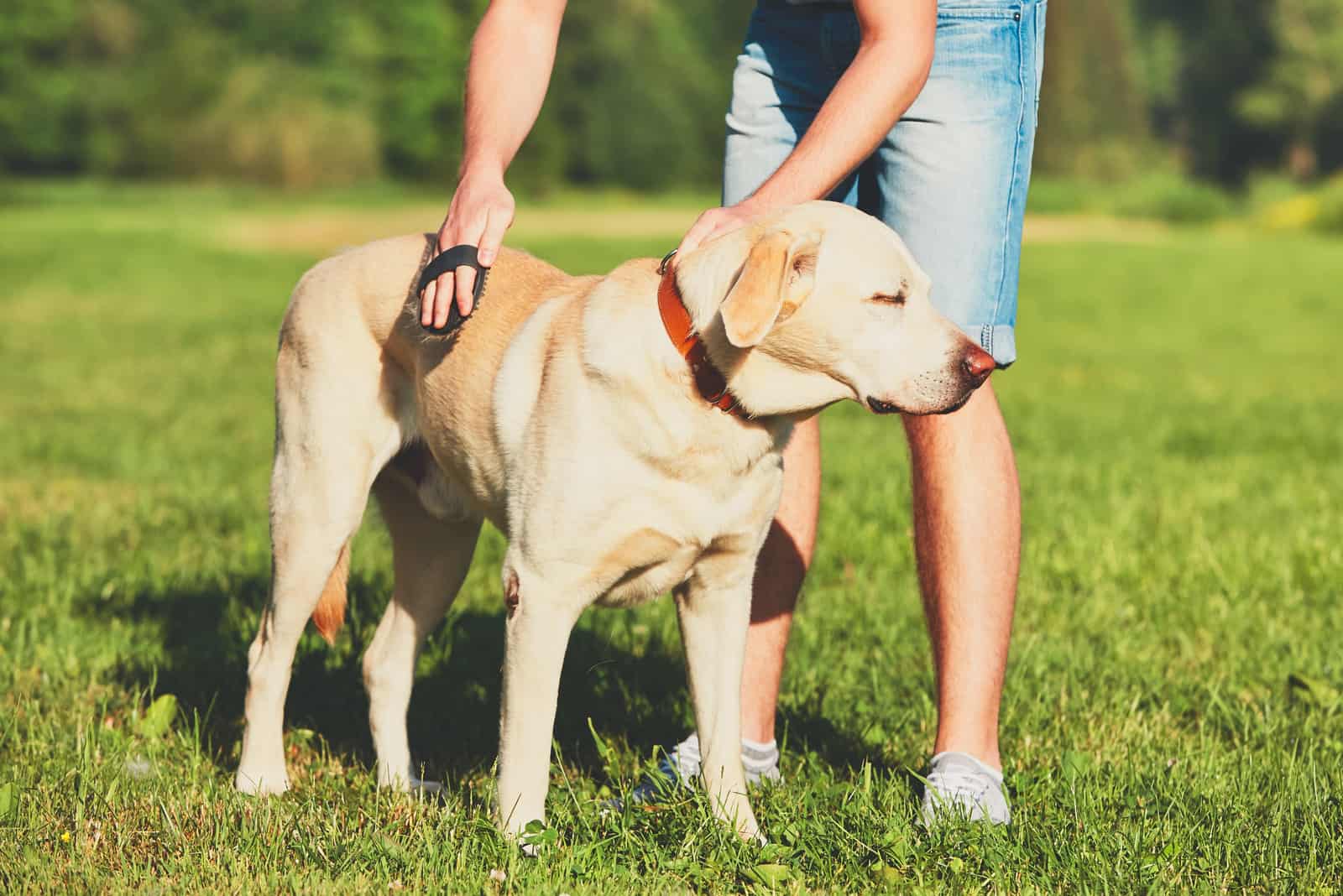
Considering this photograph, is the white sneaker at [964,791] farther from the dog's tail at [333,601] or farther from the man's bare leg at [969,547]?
the dog's tail at [333,601]

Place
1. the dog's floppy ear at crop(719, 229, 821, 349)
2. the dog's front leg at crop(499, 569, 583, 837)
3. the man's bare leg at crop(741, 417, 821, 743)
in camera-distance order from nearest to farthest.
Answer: the dog's floppy ear at crop(719, 229, 821, 349)
the dog's front leg at crop(499, 569, 583, 837)
the man's bare leg at crop(741, 417, 821, 743)

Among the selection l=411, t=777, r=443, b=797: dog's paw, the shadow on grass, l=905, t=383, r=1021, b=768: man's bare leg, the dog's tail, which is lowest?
the shadow on grass

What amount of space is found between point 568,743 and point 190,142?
50424 mm

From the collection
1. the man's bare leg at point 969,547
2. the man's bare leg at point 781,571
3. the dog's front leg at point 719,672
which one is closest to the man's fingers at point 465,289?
the dog's front leg at point 719,672

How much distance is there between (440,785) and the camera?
11.4 feet

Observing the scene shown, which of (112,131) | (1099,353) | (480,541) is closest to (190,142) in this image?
(112,131)

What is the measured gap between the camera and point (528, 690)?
2918 millimetres

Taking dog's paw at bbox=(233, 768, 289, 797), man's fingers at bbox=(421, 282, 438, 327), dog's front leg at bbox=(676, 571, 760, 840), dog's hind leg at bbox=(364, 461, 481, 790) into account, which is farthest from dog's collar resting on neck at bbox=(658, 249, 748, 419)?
dog's paw at bbox=(233, 768, 289, 797)

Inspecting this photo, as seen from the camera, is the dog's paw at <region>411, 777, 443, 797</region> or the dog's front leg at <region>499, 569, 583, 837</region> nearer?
the dog's front leg at <region>499, 569, 583, 837</region>

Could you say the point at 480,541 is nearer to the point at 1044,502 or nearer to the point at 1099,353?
the point at 1044,502

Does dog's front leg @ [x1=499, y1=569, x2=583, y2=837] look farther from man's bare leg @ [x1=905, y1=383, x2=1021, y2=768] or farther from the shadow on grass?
man's bare leg @ [x1=905, y1=383, x2=1021, y2=768]

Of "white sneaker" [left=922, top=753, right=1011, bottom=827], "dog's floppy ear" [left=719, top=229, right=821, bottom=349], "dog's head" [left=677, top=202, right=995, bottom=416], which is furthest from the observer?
"white sneaker" [left=922, top=753, right=1011, bottom=827]

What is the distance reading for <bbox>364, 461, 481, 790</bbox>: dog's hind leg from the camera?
3604 millimetres

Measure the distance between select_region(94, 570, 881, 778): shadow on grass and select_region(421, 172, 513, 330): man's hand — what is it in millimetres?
1140
